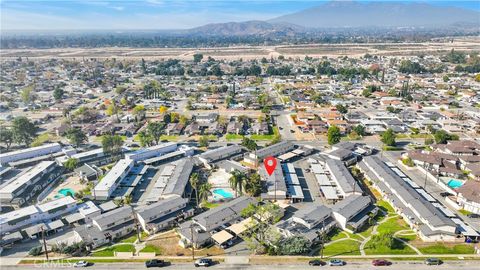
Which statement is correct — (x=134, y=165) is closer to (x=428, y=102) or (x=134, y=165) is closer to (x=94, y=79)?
(x=428, y=102)

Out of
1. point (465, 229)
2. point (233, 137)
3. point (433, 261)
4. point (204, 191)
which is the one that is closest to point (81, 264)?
point (204, 191)

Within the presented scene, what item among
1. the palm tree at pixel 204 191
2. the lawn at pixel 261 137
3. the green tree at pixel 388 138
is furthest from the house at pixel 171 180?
the green tree at pixel 388 138

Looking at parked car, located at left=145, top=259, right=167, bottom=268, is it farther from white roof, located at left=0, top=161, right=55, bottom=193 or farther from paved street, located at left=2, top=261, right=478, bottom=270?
white roof, located at left=0, top=161, right=55, bottom=193

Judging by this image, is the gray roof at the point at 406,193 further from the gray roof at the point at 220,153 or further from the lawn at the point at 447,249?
the gray roof at the point at 220,153

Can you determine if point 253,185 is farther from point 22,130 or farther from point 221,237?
point 22,130

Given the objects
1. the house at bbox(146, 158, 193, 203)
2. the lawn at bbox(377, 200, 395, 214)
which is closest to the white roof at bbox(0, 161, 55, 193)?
the house at bbox(146, 158, 193, 203)
